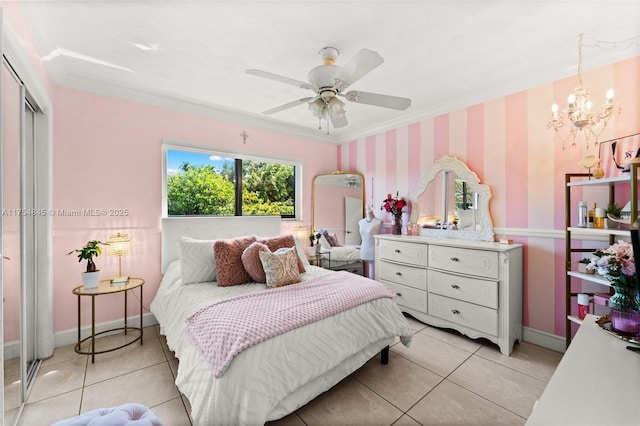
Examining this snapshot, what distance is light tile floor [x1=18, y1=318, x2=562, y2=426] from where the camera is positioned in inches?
69.1

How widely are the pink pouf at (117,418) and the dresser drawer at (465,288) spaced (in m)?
2.65

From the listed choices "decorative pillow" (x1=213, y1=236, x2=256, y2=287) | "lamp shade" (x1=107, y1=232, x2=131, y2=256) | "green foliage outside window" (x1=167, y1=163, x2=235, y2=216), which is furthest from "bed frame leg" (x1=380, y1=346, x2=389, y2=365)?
"lamp shade" (x1=107, y1=232, x2=131, y2=256)

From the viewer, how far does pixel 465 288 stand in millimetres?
2742

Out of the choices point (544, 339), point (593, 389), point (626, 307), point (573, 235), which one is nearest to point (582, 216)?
point (573, 235)

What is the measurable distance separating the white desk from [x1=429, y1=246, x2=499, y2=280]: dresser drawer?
1.43m

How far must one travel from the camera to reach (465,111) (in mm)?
3195

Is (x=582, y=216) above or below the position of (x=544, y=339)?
above

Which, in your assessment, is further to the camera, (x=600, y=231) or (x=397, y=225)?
(x=397, y=225)

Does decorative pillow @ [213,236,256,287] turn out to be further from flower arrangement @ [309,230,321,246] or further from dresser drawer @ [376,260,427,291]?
dresser drawer @ [376,260,427,291]

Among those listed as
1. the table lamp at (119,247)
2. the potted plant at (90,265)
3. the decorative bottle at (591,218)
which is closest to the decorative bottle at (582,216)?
the decorative bottle at (591,218)

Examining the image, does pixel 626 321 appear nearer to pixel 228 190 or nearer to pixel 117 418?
pixel 117 418

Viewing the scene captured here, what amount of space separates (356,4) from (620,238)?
276 centimetres

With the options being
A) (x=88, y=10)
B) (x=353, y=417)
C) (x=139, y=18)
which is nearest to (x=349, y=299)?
(x=353, y=417)

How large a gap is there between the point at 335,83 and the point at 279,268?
1564 mm
